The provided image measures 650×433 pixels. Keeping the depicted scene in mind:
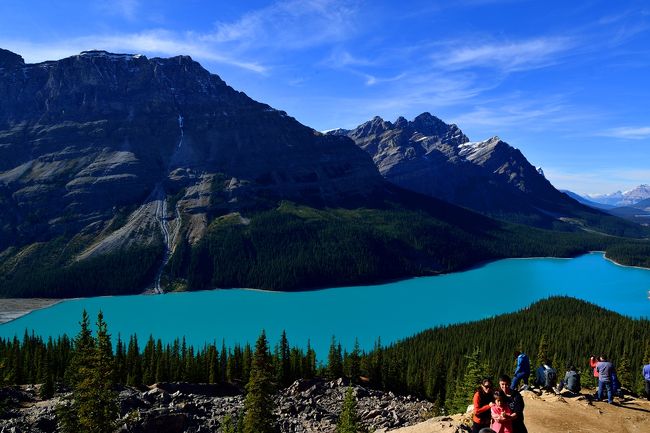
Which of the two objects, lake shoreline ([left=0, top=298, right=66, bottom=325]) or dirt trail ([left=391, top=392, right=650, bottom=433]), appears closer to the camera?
dirt trail ([left=391, top=392, right=650, bottom=433])

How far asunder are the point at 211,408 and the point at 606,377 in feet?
157

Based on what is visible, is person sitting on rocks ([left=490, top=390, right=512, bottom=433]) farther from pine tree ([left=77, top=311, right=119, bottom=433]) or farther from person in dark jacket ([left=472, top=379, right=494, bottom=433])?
pine tree ([left=77, top=311, right=119, bottom=433])

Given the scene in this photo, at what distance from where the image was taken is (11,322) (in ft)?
524

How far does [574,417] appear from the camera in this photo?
30.5 m

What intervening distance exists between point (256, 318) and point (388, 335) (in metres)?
46.8

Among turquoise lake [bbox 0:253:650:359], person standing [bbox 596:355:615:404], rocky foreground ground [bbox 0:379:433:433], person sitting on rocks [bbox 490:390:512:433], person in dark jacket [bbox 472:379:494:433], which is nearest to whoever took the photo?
person sitting on rocks [bbox 490:390:512:433]

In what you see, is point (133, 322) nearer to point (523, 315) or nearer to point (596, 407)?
point (523, 315)

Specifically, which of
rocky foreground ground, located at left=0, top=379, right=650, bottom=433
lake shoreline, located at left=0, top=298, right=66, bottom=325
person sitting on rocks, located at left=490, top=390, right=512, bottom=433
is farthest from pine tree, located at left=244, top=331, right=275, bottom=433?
lake shoreline, located at left=0, top=298, right=66, bottom=325

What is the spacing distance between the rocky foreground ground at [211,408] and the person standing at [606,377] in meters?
30.9

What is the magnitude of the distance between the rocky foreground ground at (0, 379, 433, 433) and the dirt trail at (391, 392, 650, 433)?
98.0 ft

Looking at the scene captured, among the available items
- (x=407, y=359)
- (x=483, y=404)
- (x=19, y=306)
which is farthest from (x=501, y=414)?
(x=19, y=306)

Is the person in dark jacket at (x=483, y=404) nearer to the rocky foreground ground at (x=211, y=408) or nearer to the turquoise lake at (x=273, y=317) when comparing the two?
the rocky foreground ground at (x=211, y=408)

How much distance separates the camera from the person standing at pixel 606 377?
32531 millimetres

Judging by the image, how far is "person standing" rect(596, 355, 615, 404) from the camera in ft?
107
